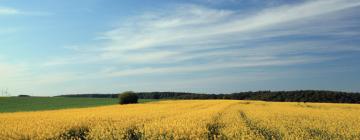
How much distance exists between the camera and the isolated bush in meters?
76.9

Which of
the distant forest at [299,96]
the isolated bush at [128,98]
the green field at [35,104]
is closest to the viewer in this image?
the green field at [35,104]

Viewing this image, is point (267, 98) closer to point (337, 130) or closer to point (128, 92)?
point (128, 92)

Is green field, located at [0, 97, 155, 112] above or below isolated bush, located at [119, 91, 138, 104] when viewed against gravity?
below

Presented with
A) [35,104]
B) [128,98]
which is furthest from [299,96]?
[35,104]

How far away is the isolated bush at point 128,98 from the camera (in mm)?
76875

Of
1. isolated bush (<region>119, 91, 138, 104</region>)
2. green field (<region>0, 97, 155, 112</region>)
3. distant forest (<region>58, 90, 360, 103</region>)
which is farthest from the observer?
distant forest (<region>58, 90, 360, 103</region>)

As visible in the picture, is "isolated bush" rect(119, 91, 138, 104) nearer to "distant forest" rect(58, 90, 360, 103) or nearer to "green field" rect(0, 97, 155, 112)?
"green field" rect(0, 97, 155, 112)

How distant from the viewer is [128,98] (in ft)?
253

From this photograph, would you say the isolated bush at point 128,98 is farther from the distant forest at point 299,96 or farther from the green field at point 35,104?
the distant forest at point 299,96

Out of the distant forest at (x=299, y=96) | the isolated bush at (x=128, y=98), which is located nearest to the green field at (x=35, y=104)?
the isolated bush at (x=128, y=98)

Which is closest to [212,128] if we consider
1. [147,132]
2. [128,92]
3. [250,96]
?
[147,132]

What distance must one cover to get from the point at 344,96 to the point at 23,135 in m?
71.5

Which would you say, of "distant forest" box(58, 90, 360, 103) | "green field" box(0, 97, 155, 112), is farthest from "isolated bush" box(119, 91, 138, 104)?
"distant forest" box(58, 90, 360, 103)

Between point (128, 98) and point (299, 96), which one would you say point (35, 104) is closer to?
point (128, 98)
